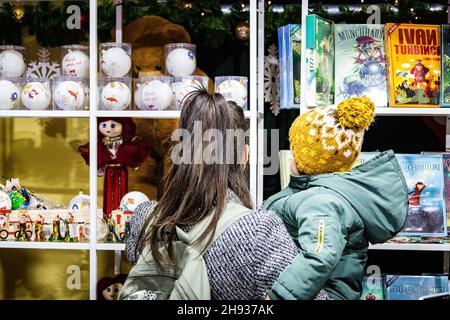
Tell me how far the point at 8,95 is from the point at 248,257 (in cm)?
157

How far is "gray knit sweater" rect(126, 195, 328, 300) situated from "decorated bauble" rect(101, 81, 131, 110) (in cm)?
127

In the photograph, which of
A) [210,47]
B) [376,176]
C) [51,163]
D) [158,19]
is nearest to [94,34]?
[158,19]

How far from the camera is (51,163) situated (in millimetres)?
3330

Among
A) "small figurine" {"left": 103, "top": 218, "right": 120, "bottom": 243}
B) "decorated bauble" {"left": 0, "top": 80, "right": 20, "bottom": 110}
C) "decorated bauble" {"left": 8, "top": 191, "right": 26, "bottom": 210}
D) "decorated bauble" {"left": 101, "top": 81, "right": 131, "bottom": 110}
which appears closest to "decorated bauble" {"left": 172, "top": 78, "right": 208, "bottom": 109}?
"decorated bauble" {"left": 101, "top": 81, "right": 131, "bottom": 110}

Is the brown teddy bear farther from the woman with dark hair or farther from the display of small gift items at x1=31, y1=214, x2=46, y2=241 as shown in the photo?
the woman with dark hair

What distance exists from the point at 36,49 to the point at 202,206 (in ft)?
6.78

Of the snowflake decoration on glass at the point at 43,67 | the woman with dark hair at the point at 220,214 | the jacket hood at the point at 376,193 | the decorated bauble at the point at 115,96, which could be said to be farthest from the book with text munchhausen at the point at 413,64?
the snowflake decoration on glass at the point at 43,67

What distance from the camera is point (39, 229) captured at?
266 cm

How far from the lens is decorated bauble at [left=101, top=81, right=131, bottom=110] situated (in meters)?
2.59

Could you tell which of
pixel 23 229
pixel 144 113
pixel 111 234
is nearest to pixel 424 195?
pixel 144 113

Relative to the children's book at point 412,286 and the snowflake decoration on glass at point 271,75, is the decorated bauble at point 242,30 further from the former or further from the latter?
the children's book at point 412,286

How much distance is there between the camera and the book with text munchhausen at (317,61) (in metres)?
2.45

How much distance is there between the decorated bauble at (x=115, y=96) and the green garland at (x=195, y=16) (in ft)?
1.57

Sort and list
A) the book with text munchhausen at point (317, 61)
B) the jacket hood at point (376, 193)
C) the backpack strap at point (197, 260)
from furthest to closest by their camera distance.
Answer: the book with text munchhausen at point (317, 61)
the jacket hood at point (376, 193)
the backpack strap at point (197, 260)
